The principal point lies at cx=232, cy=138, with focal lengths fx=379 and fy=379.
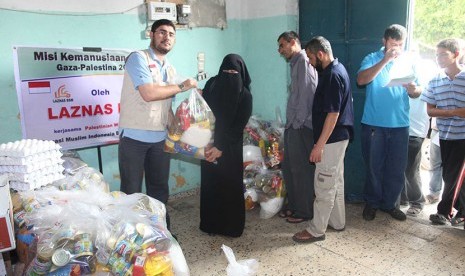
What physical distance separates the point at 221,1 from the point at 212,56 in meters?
0.56

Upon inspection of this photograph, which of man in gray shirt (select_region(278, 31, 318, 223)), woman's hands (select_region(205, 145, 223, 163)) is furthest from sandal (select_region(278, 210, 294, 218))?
woman's hands (select_region(205, 145, 223, 163))

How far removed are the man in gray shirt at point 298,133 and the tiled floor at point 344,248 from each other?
0.19m

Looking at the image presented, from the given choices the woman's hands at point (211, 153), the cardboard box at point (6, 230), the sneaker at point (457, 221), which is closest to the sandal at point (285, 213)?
the woman's hands at point (211, 153)

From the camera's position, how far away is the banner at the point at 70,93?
2722 millimetres

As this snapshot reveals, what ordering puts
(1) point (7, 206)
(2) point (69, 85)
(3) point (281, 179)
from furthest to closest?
(3) point (281, 179) → (2) point (69, 85) → (1) point (7, 206)

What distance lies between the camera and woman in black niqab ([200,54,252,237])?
8.56ft

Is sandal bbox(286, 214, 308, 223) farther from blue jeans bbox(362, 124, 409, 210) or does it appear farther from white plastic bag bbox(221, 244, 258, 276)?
white plastic bag bbox(221, 244, 258, 276)

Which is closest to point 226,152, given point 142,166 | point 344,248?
point 142,166

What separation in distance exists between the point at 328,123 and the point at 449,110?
1.01m

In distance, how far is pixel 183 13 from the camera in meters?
3.45

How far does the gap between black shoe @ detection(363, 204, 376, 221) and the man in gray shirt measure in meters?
0.46

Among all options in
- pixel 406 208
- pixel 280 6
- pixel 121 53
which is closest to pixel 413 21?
pixel 280 6

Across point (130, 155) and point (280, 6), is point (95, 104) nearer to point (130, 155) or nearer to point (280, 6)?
point (130, 155)

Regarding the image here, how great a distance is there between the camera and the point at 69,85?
2.90 meters
